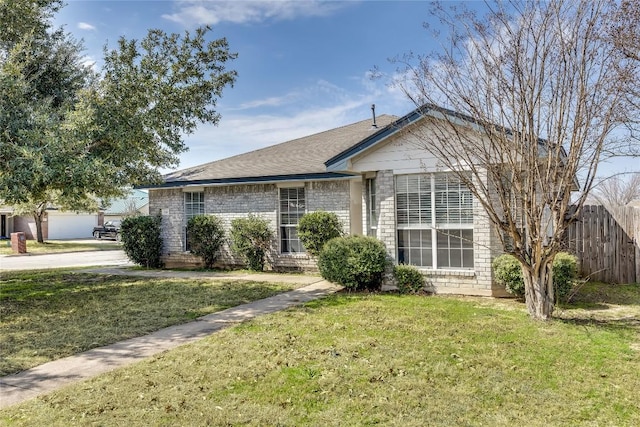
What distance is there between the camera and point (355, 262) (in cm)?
962

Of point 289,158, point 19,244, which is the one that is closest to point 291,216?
point 289,158

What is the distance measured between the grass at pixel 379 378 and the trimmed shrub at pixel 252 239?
256 inches

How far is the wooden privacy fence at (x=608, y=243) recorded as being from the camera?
426 inches

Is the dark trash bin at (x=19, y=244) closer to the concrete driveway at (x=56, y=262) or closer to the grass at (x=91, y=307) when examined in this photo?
the concrete driveway at (x=56, y=262)

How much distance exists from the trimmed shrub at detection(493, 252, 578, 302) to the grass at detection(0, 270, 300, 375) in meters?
5.10

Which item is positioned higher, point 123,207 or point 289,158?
point 289,158

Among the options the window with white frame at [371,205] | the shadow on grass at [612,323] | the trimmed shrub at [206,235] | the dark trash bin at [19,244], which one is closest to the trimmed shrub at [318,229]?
Answer: the window with white frame at [371,205]

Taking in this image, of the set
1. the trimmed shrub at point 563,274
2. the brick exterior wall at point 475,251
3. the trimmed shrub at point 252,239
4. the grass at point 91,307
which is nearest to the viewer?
the grass at point 91,307

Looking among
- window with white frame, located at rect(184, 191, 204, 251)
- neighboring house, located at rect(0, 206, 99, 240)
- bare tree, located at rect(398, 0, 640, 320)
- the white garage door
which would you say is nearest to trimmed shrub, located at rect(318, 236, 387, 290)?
bare tree, located at rect(398, 0, 640, 320)

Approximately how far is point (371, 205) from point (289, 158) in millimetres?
4910

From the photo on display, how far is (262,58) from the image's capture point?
15.0 meters

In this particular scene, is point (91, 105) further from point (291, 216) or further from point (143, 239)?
point (143, 239)

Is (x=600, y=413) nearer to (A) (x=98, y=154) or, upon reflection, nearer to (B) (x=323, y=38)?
(A) (x=98, y=154)

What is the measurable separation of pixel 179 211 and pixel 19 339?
30.5ft
